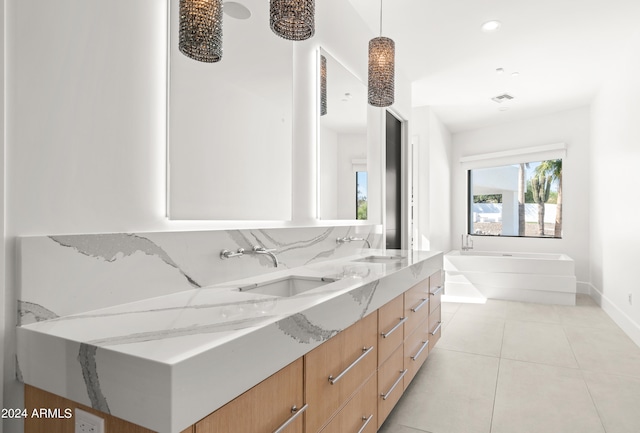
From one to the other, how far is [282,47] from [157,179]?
3.87 ft

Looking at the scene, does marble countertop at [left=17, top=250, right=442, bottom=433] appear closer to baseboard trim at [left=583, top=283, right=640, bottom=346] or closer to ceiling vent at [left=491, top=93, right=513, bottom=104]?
baseboard trim at [left=583, top=283, right=640, bottom=346]

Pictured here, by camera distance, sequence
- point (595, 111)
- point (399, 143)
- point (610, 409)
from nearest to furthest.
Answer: point (610, 409)
point (399, 143)
point (595, 111)

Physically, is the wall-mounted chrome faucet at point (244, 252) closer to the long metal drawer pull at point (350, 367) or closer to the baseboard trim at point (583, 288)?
the long metal drawer pull at point (350, 367)

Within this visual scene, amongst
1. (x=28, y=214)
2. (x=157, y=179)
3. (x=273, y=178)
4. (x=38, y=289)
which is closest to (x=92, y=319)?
(x=38, y=289)

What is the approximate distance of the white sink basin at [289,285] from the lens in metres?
1.68

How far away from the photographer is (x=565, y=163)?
19.0ft

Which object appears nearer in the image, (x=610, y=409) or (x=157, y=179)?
(x=157, y=179)

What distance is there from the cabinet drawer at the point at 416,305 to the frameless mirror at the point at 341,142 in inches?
29.3

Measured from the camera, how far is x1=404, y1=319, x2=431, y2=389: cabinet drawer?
219 centimetres

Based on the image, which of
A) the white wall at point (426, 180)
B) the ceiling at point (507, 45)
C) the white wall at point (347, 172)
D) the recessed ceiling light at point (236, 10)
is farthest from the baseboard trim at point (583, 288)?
the recessed ceiling light at point (236, 10)

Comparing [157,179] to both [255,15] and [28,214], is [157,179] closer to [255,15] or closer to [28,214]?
[28,214]

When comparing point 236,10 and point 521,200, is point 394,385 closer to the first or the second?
point 236,10

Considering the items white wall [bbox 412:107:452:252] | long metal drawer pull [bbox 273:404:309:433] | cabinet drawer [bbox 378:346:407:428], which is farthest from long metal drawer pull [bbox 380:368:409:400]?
white wall [bbox 412:107:452:252]

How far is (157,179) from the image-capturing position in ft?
4.50
